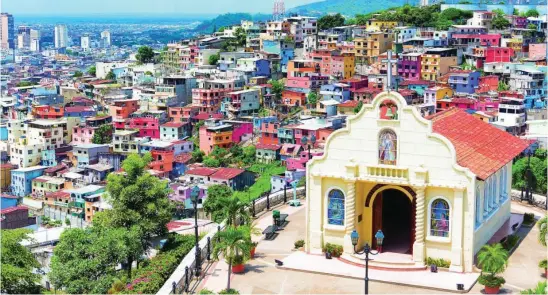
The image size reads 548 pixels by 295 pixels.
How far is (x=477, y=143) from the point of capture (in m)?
25.1

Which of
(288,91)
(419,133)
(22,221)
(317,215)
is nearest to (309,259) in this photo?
(317,215)

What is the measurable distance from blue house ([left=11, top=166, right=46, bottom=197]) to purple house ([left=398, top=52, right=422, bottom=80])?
1341 inches

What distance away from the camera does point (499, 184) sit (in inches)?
1013

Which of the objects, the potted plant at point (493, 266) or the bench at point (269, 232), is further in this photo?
the bench at point (269, 232)

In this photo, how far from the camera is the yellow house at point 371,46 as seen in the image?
8169 cm

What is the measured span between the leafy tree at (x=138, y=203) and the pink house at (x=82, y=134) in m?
45.1

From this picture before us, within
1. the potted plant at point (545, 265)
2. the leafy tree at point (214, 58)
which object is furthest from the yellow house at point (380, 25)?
the potted plant at point (545, 265)

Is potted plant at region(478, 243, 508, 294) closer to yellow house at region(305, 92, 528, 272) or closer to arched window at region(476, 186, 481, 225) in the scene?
yellow house at region(305, 92, 528, 272)

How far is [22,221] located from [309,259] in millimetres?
35388

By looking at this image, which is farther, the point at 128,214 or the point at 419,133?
the point at 128,214

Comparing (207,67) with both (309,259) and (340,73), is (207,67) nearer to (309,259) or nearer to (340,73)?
(340,73)

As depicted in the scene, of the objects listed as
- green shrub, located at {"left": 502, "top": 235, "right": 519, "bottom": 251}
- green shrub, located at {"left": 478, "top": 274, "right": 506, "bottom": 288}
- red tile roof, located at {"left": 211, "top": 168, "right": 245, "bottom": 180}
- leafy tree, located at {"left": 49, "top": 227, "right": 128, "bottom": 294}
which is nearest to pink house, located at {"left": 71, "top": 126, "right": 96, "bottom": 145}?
red tile roof, located at {"left": 211, "top": 168, "right": 245, "bottom": 180}

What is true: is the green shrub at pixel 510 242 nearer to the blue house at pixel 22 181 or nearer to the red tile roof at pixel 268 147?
the red tile roof at pixel 268 147

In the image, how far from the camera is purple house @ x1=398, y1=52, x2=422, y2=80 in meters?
73.5
